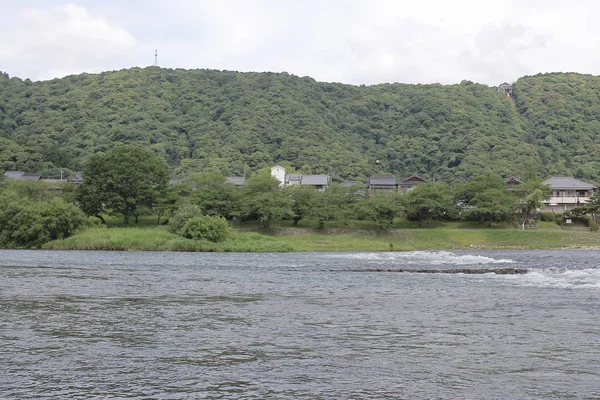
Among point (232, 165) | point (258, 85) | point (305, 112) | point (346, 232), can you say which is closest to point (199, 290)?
point (346, 232)

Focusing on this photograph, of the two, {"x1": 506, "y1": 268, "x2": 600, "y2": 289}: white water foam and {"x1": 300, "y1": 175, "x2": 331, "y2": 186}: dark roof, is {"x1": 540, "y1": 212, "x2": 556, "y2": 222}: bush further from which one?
{"x1": 506, "y1": 268, "x2": 600, "y2": 289}: white water foam

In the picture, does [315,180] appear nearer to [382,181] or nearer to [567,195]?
[382,181]

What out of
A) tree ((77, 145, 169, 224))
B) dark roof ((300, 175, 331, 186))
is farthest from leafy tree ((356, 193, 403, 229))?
dark roof ((300, 175, 331, 186))

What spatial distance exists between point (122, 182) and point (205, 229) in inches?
907

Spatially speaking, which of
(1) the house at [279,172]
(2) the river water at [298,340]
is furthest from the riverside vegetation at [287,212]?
(2) the river water at [298,340]

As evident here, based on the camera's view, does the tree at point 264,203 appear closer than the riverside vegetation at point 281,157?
No

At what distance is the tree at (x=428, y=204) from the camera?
82125 mm

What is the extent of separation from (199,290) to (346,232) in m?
51.4

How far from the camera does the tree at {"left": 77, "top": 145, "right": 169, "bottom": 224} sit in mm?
74625

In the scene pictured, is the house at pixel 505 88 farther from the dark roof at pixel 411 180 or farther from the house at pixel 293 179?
the house at pixel 293 179

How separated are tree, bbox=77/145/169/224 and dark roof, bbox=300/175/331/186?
120ft

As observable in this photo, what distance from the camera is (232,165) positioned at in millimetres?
126750

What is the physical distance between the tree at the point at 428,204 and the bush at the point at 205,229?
107ft

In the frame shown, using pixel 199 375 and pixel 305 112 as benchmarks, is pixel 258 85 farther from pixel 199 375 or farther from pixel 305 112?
pixel 199 375
